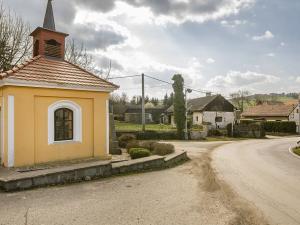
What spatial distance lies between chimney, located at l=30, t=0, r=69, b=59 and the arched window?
12.6 ft

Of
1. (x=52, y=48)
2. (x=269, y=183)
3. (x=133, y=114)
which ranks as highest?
(x=52, y=48)

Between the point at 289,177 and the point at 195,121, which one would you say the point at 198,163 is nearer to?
the point at 289,177

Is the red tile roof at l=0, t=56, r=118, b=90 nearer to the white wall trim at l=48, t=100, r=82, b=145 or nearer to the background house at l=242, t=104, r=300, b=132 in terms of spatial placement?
the white wall trim at l=48, t=100, r=82, b=145

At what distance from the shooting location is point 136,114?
67.4 m

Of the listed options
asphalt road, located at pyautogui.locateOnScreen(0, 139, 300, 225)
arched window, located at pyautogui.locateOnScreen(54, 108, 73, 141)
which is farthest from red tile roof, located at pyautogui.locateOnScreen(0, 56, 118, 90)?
asphalt road, located at pyautogui.locateOnScreen(0, 139, 300, 225)

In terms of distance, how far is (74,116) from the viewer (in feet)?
45.5

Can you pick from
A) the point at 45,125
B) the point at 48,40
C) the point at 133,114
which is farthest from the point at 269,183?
the point at 133,114

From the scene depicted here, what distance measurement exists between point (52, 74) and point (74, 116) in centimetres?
217

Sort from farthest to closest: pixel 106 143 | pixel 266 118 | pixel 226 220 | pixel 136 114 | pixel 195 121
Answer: pixel 136 114, pixel 266 118, pixel 195 121, pixel 106 143, pixel 226 220

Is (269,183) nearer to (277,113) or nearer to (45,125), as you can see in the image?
(45,125)

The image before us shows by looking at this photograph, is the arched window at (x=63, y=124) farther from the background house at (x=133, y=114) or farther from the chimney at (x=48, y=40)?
the background house at (x=133, y=114)

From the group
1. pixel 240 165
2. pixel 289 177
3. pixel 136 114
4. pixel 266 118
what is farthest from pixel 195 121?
pixel 289 177

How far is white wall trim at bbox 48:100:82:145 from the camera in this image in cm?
1288

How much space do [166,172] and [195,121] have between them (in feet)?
115
